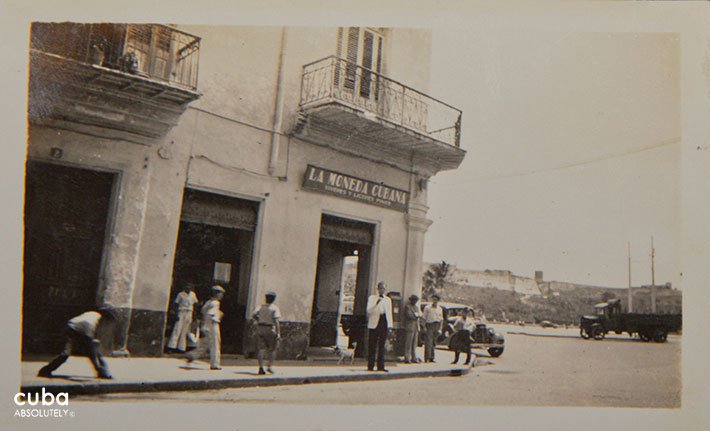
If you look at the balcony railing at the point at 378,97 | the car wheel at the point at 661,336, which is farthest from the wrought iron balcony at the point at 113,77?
the car wheel at the point at 661,336

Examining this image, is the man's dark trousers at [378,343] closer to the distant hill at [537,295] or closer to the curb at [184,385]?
the curb at [184,385]

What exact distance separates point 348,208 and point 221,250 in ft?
5.62

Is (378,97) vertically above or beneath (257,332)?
above

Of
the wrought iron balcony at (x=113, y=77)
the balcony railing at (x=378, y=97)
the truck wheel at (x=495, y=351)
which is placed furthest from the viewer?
the truck wheel at (x=495, y=351)

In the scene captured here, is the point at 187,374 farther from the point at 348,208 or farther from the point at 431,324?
the point at 431,324

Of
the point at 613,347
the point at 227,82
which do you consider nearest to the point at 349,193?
the point at 227,82

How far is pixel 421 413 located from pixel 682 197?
3.49 metres

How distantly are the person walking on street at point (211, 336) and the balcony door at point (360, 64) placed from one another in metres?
3.09

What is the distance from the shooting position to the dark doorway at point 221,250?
6.47 metres

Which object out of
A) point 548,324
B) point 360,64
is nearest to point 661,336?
point 548,324

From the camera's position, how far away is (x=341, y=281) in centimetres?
764

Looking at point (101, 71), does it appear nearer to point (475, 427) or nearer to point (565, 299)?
point (475, 427)

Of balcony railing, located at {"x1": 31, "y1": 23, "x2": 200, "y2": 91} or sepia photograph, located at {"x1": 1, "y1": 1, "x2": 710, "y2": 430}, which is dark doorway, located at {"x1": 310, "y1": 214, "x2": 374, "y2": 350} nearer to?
sepia photograph, located at {"x1": 1, "y1": 1, "x2": 710, "y2": 430}

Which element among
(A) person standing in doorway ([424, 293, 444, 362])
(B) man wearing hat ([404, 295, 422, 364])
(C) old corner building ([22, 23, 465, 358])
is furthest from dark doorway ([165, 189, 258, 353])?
(A) person standing in doorway ([424, 293, 444, 362])
